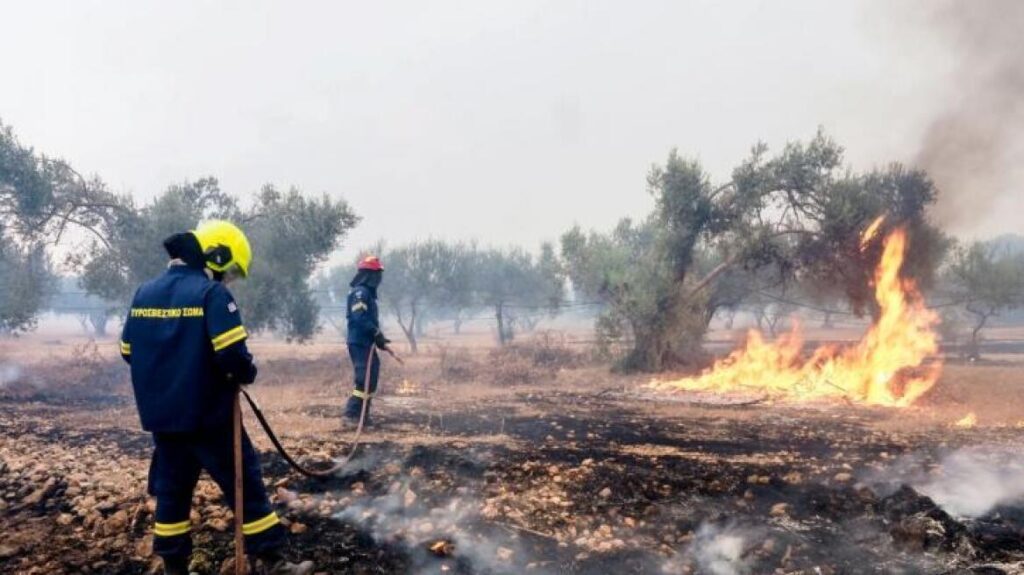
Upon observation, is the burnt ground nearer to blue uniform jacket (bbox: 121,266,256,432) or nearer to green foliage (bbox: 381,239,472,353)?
blue uniform jacket (bbox: 121,266,256,432)

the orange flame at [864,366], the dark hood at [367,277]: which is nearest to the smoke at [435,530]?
the dark hood at [367,277]

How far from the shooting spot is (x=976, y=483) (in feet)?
18.5

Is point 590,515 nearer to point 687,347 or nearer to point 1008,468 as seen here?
point 1008,468

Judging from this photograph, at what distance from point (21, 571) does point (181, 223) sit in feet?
53.8

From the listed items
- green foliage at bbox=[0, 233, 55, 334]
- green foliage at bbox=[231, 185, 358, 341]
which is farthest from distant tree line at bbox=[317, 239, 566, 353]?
green foliage at bbox=[0, 233, 55, 334]

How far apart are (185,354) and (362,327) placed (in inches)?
208

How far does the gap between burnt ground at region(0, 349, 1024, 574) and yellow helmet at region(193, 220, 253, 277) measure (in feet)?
6.26

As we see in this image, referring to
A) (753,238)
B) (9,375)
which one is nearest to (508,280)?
(753,238)

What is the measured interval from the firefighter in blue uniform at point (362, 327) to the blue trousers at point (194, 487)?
16.2 ft

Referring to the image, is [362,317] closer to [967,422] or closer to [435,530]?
[435,530]

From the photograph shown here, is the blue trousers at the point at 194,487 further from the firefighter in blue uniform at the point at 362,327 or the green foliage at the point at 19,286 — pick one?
the green foliage at the point at 19,286

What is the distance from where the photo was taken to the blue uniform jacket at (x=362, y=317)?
8891 millimetres

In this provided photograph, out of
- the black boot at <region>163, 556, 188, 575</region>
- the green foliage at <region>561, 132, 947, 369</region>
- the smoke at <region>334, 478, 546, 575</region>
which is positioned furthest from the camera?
the green foliage at <region>561, 132, 947, 369</region>

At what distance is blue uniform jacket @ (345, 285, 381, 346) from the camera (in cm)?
889
